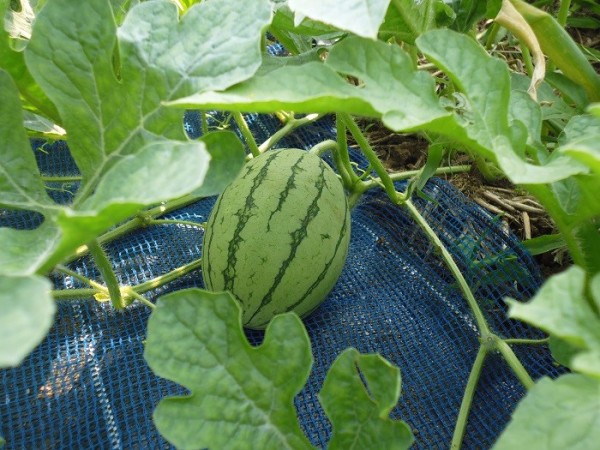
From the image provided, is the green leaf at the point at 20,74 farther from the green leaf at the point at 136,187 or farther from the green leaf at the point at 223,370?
the green leaf at the point at 223,370

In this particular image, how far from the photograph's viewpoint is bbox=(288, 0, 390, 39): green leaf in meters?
0.81

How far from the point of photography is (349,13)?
0.83 meters

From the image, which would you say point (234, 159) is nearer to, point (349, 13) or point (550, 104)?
point (349, 13)

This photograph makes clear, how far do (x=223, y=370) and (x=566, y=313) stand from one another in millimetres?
435

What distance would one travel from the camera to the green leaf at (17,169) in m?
0.98

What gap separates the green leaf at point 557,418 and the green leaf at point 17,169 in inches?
28.5

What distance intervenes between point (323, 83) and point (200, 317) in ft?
1.12

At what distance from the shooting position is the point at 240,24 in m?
0.89

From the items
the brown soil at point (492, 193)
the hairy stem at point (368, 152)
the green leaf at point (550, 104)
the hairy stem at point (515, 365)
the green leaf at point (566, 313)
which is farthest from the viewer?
the brown soil at point (492, 193)

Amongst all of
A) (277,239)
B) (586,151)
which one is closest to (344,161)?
(277,239)

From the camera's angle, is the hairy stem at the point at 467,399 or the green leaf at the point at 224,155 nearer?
the green leaf at the point at 224,155

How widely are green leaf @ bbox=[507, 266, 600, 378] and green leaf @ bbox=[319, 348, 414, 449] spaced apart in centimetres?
21

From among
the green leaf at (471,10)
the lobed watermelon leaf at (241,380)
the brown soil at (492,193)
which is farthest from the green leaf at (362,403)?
the brown soil at (492,193)

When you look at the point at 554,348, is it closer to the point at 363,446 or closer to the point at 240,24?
the point at 363,446
